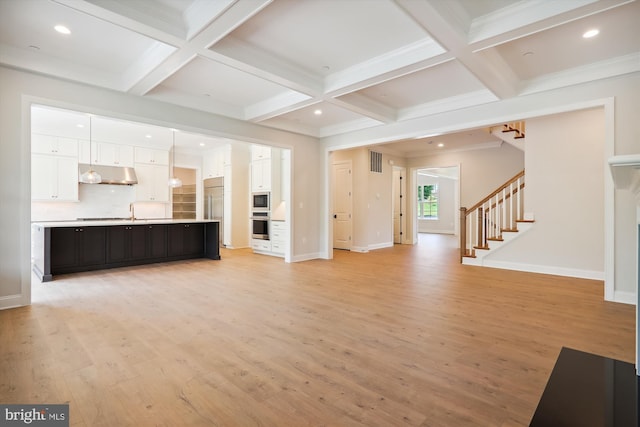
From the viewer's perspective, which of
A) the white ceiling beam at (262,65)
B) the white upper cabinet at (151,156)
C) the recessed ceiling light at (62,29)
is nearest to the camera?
the recessed ceiling light at (62,29)

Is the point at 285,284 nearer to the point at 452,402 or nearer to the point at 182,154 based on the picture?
the point at 452,402

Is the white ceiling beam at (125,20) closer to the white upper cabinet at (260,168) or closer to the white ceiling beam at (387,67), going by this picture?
the white ceiling beam at (387,67)

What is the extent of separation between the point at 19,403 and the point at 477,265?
22.0 feet

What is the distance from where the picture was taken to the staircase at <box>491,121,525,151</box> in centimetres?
678

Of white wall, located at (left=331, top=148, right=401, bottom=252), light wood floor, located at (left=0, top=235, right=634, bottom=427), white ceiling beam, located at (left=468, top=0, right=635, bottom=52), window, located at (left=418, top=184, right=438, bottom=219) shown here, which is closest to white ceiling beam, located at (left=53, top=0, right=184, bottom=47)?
light wood floor, located at (left=0, top=235, right=634, bottom=427)

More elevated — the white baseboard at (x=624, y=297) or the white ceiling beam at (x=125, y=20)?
the white ceiling beam at (x=125, y=20)

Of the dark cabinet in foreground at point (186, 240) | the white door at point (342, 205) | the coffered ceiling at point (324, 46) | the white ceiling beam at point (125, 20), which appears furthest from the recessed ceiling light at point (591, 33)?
the dark cabinet in foreground at point (186, 240)

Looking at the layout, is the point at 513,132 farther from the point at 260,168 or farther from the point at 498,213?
the point at 260,168

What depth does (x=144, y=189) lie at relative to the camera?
9.10m

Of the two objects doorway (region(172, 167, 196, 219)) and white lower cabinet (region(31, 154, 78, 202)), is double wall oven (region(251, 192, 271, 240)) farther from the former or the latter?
white lower cabinet (region(31, 154, 78, 202))

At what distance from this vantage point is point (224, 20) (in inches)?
112

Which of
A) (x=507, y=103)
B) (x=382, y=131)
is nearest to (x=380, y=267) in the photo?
(x=382, y=131)

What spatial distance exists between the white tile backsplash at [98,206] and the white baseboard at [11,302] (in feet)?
17.4

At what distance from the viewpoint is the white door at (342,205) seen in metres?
8.98
